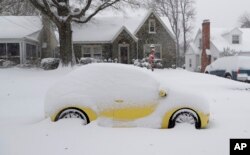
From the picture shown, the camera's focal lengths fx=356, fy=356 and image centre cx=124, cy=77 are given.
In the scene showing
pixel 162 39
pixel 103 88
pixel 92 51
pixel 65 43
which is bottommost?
pixel 103 88

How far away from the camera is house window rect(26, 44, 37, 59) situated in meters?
33.4

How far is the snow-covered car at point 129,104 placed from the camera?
7.87 m

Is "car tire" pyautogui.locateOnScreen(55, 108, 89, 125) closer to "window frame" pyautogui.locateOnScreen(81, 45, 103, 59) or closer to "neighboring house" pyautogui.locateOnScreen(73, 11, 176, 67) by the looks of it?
"neighboring house" pyautogui.locateOnScreen(73, 11, 176, 67)

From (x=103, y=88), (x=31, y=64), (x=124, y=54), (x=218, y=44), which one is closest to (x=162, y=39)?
(x=124, y=54)

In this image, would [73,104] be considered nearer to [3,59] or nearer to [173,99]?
[173,99]

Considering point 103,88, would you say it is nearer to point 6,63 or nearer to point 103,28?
point 6,63

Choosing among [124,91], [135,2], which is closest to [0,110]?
[124,91]

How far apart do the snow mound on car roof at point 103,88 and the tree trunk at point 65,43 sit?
17.6 metres

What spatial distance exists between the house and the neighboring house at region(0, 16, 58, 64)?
16283 millimetres

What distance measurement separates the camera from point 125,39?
34781 millimetres

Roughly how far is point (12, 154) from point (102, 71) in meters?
2.94

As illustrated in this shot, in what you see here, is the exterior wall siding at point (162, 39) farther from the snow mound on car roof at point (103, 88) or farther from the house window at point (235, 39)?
the snow mound on car roof at point (103, 88)

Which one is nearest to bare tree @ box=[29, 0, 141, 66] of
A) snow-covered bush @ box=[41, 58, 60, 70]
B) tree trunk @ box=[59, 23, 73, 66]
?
tree trunk @ box=[59, 23, 73, 66]

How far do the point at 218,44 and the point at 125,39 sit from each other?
1226 cm
